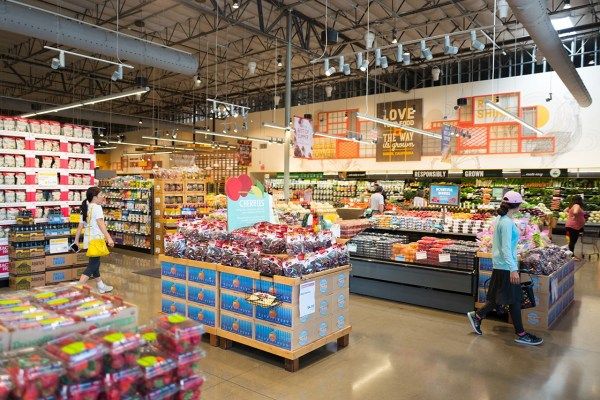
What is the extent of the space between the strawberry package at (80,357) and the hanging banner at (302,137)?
32.5 ft

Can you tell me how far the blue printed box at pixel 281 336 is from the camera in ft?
14.2

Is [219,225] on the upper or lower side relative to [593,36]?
lower

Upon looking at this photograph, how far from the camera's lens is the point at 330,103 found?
2111cm

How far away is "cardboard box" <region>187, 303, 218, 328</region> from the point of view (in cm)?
497

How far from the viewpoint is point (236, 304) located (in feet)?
15.6

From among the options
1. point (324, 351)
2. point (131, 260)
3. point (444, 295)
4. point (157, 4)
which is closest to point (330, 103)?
point (157, 4)

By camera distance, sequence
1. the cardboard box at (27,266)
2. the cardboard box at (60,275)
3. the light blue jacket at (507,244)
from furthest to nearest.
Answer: the cardboard box at (60,275)
the cardboard box at (27,266)
the light blue jacket at (507,244)

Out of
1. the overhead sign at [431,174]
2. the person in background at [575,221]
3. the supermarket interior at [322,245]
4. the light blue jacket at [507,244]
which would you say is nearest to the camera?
the supermarket interior at [322,245]

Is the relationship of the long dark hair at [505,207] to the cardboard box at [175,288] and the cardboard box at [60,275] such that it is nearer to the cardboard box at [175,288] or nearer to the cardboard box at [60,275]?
the cardboard box at [175,288]

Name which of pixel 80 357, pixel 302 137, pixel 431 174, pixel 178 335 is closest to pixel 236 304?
pixel 178 335

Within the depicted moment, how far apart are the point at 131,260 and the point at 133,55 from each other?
4921 mm

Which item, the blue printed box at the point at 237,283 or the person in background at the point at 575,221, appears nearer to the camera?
the blue printed box at the point at 237,283

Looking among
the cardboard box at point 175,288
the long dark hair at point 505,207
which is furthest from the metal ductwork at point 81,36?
the long dark hair at point 505,207

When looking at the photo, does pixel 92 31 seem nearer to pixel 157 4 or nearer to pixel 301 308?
pixel 157 4
